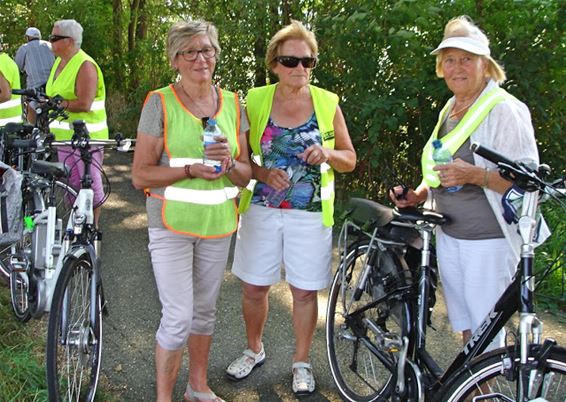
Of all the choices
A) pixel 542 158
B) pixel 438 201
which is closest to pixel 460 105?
pixel 438 201

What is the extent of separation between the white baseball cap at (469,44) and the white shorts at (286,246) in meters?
1.18

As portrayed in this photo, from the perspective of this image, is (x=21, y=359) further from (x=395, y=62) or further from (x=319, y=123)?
(x=395, y=62)

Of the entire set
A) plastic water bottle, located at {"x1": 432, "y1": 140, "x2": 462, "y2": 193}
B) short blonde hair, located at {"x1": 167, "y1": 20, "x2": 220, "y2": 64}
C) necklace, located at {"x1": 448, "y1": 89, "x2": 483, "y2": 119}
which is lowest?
plastic water bottle, located at {"x1": 432, "y1": 140, "x2": 462, "y2": 193}

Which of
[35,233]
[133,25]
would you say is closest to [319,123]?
[35,233]

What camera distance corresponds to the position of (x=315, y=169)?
3459 mm

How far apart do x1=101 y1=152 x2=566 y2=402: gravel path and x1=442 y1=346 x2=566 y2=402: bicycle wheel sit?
1296 millimetres

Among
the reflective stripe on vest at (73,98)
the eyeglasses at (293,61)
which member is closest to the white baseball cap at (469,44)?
the eyeglasses at (293,61)

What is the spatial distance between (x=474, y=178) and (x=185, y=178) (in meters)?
1.36

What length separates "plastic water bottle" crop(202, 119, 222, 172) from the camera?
9.29ft

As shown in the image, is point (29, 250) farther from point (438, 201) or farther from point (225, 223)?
point (438, 201)

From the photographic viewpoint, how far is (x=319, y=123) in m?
3.40

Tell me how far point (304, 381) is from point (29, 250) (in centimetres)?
208

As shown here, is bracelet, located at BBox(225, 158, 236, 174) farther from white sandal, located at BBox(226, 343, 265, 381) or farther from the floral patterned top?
white sandal, located at BBox(226, 343, 265, 381)

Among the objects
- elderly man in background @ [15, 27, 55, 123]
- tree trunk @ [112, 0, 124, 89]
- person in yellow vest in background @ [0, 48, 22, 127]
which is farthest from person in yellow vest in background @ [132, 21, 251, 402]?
tree trunk @ [112, 0, 124, 89]
